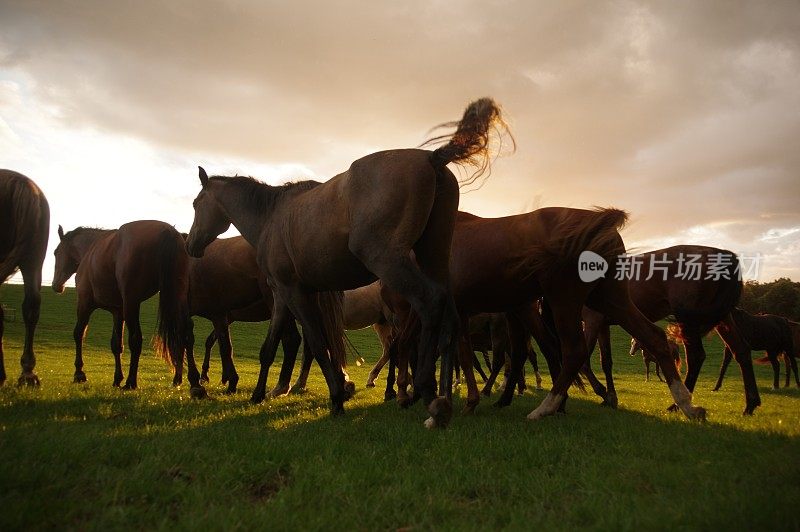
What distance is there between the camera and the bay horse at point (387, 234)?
4387mm

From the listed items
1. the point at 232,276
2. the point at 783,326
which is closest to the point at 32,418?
the point at 232,276

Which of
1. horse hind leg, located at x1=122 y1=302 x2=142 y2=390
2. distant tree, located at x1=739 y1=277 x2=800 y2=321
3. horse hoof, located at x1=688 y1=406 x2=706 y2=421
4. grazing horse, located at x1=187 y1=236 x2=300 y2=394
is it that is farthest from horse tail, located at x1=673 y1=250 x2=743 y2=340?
distant tree, located at x1=739 y1=277 x2=800 y2=321

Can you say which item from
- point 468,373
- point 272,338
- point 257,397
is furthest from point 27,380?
point 468,373

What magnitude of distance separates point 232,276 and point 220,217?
187 centimetres

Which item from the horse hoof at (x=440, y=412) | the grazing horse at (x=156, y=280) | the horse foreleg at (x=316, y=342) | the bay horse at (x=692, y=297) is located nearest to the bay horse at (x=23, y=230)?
the grazing horse at (x=156, y=280)

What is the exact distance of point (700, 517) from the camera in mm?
2203

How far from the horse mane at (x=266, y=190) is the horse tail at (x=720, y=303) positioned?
573 cm

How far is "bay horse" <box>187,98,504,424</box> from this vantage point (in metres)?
4.39

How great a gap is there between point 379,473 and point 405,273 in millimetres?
1824

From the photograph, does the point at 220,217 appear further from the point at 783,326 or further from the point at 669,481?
the point at 783,326

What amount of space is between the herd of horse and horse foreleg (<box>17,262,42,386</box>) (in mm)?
20

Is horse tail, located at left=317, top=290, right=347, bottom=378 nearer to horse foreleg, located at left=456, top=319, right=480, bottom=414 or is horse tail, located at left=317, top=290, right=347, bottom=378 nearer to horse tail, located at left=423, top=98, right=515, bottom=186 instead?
horse foreleg, located at left=456, top=319, right=480, bottom=414

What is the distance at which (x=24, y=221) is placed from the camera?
625 centimetres

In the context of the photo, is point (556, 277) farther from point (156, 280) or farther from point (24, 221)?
point (24, 221)
